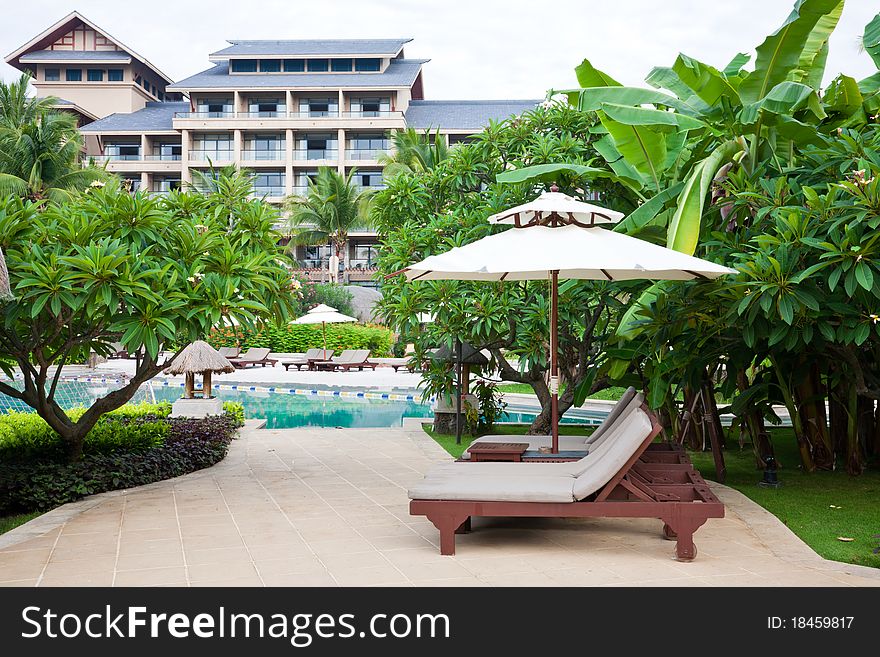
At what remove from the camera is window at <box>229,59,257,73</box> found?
5216 cm

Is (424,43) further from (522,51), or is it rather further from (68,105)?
(68,105)

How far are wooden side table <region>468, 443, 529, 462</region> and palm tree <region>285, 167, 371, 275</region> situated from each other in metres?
34.4

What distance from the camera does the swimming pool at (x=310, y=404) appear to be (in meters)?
17.5

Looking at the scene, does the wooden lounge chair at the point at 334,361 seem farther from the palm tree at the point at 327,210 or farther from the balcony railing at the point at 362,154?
the balcony railing at the point at 362,154

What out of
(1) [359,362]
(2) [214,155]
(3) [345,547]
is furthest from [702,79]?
(2) [214,155]

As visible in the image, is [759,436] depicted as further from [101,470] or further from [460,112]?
[460,112]

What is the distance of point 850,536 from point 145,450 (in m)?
6.84

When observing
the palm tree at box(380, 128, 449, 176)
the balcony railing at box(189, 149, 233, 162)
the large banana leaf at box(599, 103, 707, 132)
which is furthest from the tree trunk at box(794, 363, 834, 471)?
the balcony railing at box(189, 149, 233, 162)

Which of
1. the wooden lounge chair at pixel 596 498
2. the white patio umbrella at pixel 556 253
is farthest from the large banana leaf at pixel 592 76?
the wooden lounge chair at pixel 596 498

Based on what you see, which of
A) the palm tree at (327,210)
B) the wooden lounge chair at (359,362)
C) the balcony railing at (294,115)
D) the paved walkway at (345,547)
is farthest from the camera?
the balcony railing at (294,115)

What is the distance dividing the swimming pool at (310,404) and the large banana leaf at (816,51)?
832 centimetres

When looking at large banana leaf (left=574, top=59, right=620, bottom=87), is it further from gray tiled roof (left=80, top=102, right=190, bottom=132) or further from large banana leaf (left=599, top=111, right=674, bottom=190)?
gray tiled roof (left=80, top=102, right=190, bottom=132)

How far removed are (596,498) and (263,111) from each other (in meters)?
48.8

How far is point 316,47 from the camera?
52312 mm
